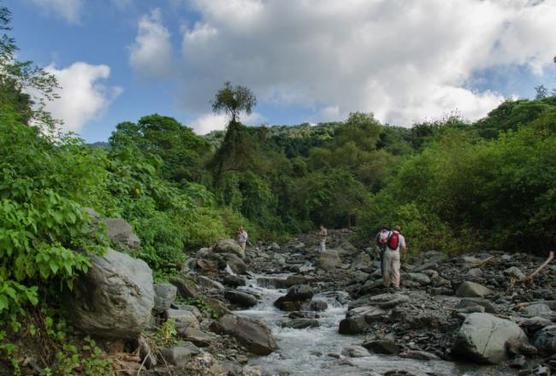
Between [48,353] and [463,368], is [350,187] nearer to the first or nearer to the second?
[463,368]

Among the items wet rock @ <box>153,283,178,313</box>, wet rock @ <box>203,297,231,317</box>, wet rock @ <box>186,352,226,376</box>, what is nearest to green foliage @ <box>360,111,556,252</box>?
wet rock @ <box>203,297,231,317</box>

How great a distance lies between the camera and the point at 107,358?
5.93 m

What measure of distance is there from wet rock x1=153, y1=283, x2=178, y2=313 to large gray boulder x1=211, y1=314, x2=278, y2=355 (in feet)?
4.04

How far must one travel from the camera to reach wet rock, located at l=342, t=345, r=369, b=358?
9.21m

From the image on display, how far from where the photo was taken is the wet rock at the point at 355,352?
9205mm

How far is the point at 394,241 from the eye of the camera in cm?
1406

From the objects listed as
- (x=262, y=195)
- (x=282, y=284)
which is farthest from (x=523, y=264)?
(x=262, y=195)

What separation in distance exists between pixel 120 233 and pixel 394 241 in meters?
8.88

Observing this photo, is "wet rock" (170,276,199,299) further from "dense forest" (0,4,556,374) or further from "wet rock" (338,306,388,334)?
"wet rock" (338,306,388,334)

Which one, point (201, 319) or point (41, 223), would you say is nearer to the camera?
point (41, 223)

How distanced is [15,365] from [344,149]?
57.6m

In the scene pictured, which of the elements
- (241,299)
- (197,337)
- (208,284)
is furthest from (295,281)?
(197,337)

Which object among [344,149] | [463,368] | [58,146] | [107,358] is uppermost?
[344,149]

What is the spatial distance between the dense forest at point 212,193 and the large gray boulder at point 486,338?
228 inches
